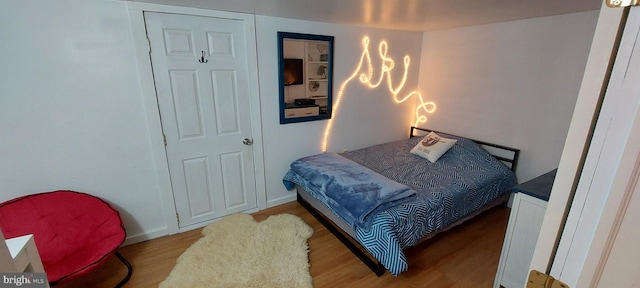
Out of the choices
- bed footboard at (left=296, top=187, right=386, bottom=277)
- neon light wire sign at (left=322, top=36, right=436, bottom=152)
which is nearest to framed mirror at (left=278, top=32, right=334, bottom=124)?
neon light wire sign at (left=322, top=36, right=436, bottom=152)

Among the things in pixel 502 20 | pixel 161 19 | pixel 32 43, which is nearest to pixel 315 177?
pixel 161 19

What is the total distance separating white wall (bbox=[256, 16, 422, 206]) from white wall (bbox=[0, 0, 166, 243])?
1.14 m

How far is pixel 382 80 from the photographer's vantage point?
349 centimetres

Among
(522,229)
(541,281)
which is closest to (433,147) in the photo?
(522,229)

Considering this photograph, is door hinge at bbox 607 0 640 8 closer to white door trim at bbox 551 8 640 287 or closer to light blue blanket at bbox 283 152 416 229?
white door trim at bbox 551 8 640 287

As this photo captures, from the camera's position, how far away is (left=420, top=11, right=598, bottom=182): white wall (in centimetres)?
247

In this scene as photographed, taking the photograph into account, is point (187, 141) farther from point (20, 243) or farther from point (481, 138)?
point (481, 138)

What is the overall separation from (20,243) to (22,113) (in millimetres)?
1359

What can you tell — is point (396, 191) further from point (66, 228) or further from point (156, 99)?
point (66, 228)

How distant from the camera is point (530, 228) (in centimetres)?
164

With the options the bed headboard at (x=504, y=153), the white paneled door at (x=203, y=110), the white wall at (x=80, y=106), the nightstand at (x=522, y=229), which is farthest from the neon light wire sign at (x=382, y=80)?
the nightstand at (x=522, y=229)

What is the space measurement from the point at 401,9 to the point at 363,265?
2.22m

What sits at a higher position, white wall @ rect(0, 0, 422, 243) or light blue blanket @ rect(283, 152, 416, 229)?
white wall @ rect(0, 0, 422, 243)

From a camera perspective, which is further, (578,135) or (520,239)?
(520,239)
